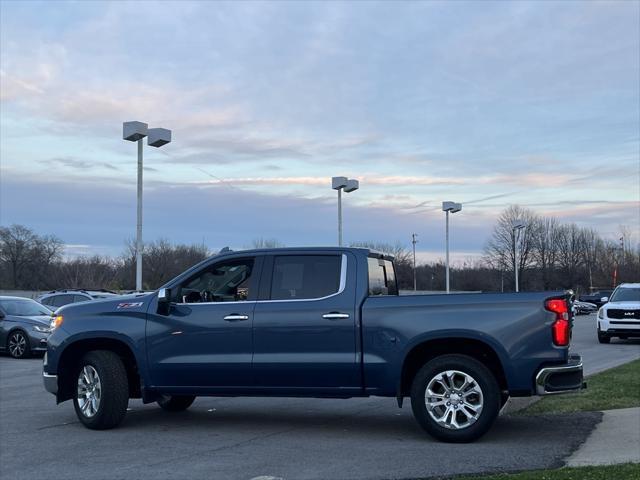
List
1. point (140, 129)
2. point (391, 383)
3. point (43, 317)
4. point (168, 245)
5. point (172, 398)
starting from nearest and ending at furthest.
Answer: point (391, 383), point (172, 398), point (43, 317), point (140, 129), point (168, 245)

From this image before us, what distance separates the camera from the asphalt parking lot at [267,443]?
696 cm

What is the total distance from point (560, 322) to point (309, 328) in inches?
102

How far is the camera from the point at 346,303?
8352 millimetres

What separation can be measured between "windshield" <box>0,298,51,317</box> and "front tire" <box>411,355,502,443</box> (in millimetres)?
14273

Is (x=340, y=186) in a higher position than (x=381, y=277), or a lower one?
higher

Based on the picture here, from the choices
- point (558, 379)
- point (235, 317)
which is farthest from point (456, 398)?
point (235, 317)

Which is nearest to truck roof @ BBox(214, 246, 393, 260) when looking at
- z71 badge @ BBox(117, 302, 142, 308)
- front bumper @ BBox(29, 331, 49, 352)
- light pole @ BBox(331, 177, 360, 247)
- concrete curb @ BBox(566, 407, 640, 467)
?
z71 badge @ BBox(117, 302, 142, 308)

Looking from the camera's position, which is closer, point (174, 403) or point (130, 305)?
point (130, 305)

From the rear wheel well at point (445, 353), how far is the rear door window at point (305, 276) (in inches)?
43.7

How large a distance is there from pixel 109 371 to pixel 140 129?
630 inches

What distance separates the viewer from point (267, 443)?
8.14 meters

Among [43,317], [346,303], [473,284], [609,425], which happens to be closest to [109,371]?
[346,303]

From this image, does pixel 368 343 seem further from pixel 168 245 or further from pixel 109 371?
pixel 168 245

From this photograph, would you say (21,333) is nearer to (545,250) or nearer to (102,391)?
(102,391)
